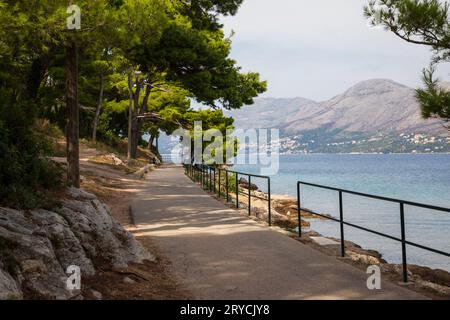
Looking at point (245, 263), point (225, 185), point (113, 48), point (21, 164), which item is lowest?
point (245, 263)

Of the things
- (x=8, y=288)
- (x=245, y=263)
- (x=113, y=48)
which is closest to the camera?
(x=8, y=288)

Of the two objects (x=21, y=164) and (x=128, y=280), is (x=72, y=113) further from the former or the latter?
(x=128, y=280)

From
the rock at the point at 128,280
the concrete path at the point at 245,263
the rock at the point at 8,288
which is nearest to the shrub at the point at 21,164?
the rock at the point at 128,280

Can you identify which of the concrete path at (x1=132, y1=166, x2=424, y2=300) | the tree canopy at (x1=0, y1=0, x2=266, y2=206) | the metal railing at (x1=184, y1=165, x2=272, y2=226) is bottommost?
the concrete path at (x1=132, y1=166, x2=424, y2=300)

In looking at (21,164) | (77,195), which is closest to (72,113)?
(77,195)

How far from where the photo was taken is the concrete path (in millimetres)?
5180

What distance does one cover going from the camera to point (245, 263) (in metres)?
6.55

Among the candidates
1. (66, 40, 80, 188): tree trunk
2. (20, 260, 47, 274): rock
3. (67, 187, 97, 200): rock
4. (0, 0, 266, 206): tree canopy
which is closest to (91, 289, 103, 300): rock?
(20, 260, 47, 274): rock

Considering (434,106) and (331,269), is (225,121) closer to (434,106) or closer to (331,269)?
(434,106)

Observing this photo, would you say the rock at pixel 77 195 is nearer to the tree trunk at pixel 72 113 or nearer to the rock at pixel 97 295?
the rock at pixel 97 295

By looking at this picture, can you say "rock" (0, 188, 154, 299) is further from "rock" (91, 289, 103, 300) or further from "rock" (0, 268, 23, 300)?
"rock" (91, 289, 103, 300)

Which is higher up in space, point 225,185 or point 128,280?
point 225,185
